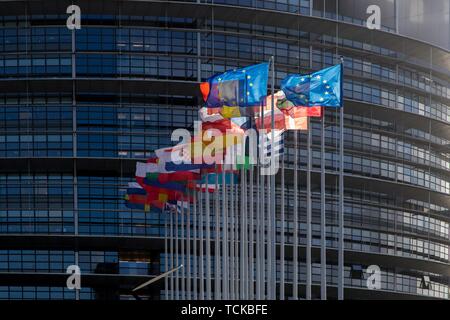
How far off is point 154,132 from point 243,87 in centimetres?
3650

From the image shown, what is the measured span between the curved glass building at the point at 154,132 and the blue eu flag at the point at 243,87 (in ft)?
103

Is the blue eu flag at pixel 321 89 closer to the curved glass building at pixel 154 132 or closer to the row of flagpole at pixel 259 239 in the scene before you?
the row of flagpole at pixel 259 239

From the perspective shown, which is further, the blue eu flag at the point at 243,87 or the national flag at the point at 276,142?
the national flag at the point at 276,142

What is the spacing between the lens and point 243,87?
49.8m

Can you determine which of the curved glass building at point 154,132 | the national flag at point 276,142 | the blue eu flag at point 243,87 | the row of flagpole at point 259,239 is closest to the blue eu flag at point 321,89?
the row of flagpole at point 259,239

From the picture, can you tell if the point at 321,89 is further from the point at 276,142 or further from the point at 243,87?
the point at 276,142

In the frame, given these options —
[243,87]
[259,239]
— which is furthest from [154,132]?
Result: [243,87]

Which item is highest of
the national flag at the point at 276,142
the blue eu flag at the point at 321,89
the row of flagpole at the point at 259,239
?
the blue eu flag at the point at 321,89

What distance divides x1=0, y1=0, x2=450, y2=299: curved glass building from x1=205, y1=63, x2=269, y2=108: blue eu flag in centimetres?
3149

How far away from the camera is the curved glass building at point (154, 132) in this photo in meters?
84.0

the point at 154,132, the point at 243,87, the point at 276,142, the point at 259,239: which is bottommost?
the point at 259,239

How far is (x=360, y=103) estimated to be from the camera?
8844cm
